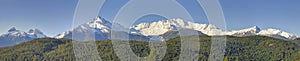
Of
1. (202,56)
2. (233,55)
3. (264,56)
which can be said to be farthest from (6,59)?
(264,56)

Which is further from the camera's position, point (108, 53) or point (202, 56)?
point (108, 53)

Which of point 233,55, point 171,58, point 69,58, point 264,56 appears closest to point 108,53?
point 69,58

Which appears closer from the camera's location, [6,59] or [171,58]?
[171,58]

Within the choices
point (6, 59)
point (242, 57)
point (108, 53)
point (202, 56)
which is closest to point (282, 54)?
point (242, 57)

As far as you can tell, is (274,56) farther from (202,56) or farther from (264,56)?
(202,56)

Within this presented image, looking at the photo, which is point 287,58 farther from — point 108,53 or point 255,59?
point 108,53

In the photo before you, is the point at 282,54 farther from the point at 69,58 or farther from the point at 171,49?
the point at 69,58

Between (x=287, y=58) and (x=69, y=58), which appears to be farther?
(x=69, y=58)
